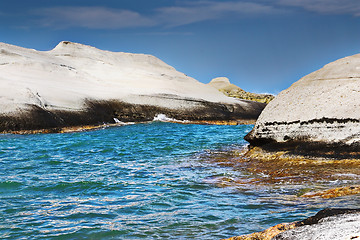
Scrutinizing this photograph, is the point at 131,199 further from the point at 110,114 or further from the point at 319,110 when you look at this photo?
the point at 110,114

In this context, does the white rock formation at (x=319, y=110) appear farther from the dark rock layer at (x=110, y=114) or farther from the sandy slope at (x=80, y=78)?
the sandy slope at (x=80, y=78)

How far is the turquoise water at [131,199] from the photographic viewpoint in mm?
5711

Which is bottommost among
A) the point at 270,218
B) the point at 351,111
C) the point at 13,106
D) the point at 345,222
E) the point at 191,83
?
the point at 270,218

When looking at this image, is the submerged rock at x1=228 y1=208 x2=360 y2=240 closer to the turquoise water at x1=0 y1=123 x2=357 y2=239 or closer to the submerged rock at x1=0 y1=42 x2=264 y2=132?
the turquoise water at x1=0 y1=123 x2=357 y2=239

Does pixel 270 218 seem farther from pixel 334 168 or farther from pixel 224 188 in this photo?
pixel 334 168

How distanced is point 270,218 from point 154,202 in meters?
2.21

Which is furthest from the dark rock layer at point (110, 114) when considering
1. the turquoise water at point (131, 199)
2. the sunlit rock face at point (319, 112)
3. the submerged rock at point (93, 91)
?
the sunlit rock face at point (319, 112)

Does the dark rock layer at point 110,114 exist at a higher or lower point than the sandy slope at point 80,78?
lower

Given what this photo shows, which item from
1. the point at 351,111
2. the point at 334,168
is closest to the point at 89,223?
the point at 334,168

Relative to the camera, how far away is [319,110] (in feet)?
33.9

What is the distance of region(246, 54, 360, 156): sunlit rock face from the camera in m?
9.82

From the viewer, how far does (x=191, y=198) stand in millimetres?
7449

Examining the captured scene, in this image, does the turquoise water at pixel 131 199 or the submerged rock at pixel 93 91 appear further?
the submerged rock at pixel 93 91

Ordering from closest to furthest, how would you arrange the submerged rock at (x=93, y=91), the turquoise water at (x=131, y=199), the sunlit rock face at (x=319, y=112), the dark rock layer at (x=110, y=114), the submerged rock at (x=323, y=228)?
the submerged rock at (x=323, y=228) → the turquoise water at (x=131, y=199) → the sunlit rock face at (x=319, y=112) → the dark rock layer at (x=110, y=114) → the submerged rock at (x=93, y=91)
